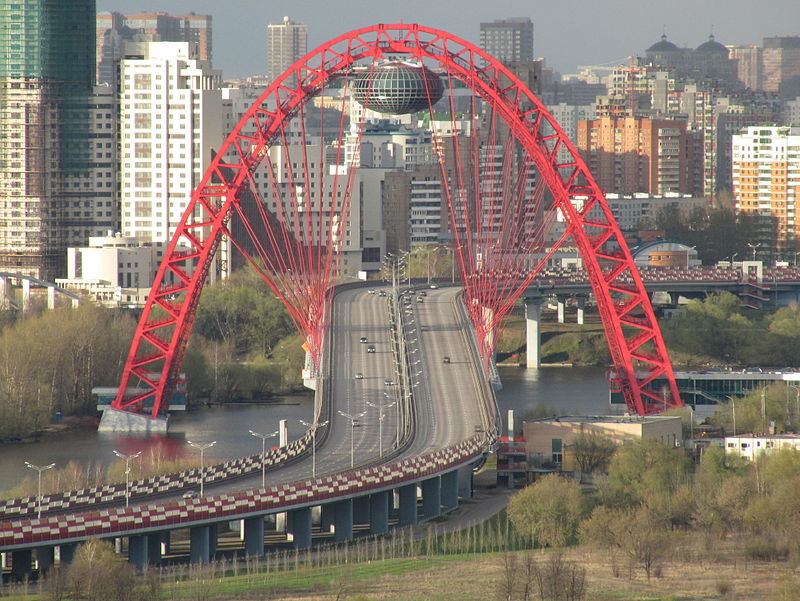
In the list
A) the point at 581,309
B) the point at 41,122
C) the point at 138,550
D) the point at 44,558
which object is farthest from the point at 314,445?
the point at 41,122

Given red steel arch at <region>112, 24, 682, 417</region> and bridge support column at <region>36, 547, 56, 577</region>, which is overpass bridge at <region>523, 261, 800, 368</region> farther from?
bridge support column at <region>36, 547, 56, 577</region>

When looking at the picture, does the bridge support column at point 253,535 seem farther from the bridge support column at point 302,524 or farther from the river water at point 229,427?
the river water at point 229,427

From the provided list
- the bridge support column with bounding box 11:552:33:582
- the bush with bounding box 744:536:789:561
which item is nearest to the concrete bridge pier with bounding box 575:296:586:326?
the bush with bounding box 744:536:789:561

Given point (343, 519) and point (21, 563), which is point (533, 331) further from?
point (21, 563)

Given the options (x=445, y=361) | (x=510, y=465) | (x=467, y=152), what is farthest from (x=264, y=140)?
(x=467, y=152)

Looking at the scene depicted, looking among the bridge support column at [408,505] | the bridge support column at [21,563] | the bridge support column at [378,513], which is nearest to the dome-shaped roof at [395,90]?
the bridge support column at [408,505]

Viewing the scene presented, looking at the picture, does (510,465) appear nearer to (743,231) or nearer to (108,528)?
(108,528)
